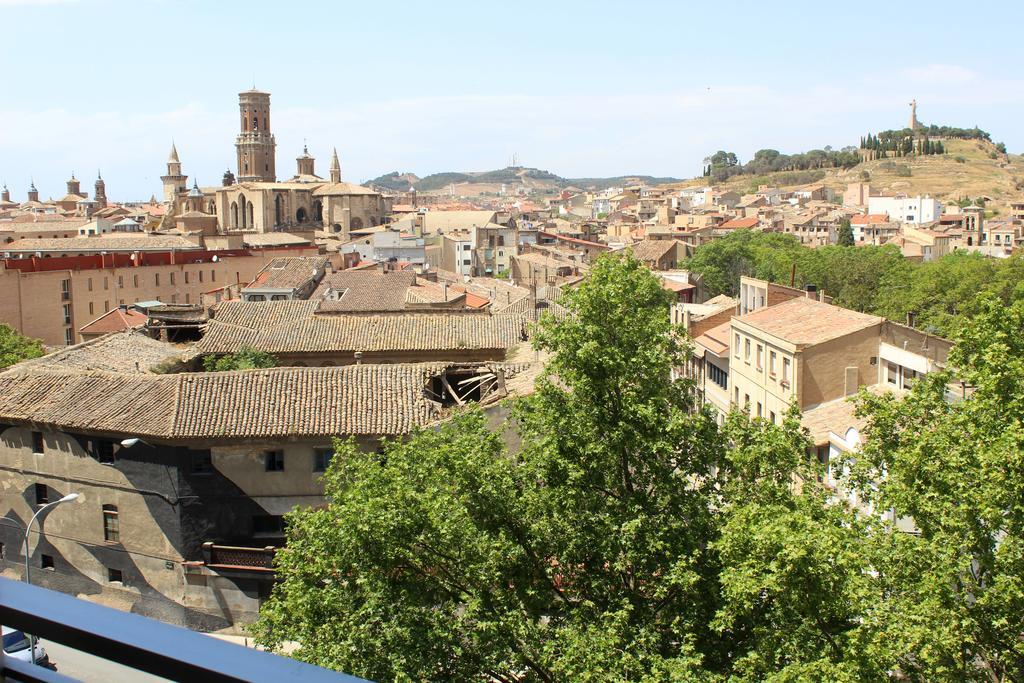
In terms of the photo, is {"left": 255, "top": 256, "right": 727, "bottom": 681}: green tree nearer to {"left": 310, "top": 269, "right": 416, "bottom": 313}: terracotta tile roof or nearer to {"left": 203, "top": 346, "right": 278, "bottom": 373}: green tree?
{"left": 203, "top": 346, "right": 278, "bottom": 373}: green tree

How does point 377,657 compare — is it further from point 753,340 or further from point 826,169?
point 826,169

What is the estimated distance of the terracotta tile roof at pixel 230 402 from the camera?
2152cm

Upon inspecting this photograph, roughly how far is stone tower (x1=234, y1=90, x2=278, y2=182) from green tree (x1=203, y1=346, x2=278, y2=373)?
111323 millimetres

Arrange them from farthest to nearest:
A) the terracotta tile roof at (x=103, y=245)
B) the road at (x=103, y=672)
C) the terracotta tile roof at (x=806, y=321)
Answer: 1. the terracotta tile roof at (x=103, y=245)
2. the terracotta tile roof at (x=806, y=321)
3. the road at (x=103, y=672)

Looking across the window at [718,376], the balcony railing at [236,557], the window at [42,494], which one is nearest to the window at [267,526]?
the balcony railing at [236,557]

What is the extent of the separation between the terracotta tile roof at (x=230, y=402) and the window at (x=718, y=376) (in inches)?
525

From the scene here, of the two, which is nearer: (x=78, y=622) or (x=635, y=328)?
(x=78, y=622)

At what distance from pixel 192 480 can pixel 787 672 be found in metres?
14.9

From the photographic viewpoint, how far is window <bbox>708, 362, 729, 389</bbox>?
3422cm

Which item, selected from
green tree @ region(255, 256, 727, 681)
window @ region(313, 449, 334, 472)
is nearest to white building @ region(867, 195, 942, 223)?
window @ region(313, 449, 334, 472)

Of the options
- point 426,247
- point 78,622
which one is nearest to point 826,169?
point 426,247

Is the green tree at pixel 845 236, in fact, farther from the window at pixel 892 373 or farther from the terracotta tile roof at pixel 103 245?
the window at pixel 892 373

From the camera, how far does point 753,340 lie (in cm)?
3116

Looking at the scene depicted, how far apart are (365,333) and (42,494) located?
11.4m
